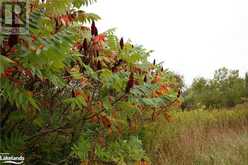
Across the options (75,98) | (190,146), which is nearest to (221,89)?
(190,146)

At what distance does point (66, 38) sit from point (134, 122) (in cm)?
285

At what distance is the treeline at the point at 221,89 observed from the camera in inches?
861

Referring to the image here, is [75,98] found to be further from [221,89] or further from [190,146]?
[221,89]

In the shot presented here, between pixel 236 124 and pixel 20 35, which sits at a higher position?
pixel 20 35

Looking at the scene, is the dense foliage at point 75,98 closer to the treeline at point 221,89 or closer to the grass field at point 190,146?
the grass field at point 190,146

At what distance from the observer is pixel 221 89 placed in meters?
23.6

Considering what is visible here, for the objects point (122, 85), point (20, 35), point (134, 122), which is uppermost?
point (20, 35)

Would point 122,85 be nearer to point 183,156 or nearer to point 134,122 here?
point 134,122

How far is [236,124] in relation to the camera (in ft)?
33.3

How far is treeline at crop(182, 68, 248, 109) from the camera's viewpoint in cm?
2188

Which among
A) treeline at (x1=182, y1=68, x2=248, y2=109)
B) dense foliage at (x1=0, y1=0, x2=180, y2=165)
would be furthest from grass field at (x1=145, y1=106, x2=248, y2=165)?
treeline at (x1=182, y1=68, x2=248, y2=109)

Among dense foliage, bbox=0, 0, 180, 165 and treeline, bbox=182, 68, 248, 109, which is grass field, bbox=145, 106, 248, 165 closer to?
dense foliage, bbox=0, 0, 180, 165

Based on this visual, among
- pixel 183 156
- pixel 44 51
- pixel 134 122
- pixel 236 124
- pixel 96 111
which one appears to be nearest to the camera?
pixel 44 51

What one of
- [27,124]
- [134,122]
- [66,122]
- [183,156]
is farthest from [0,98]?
[183,156]
